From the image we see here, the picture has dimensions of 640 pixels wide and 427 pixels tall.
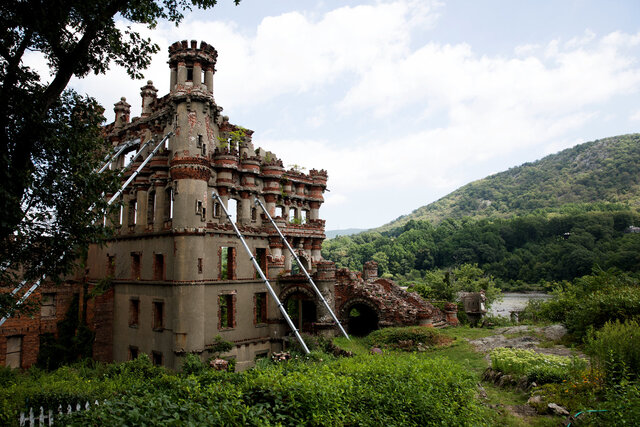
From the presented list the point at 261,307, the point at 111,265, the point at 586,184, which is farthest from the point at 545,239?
the point at 111,265

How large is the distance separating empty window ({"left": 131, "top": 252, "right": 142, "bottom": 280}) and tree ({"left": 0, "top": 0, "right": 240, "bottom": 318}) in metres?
16.2

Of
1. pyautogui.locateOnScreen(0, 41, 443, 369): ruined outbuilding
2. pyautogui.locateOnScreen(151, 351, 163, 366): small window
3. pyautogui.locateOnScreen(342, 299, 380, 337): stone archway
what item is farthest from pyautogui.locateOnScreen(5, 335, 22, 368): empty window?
pyautogui.locateOnScreen(342, 299, 380, 337): stone archway

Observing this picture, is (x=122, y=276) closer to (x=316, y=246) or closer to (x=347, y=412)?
(x=316, y=246)

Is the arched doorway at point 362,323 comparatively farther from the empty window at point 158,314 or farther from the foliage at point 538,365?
the foliage at point 538,365

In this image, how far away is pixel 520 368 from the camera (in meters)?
14.9

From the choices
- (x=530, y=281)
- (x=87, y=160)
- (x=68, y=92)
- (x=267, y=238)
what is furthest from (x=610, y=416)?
(x=530, y=281)

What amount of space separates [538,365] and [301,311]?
1693cm

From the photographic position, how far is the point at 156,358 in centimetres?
2395

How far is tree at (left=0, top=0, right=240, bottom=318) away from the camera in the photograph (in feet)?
28.9

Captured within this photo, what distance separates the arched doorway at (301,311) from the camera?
2809 cm

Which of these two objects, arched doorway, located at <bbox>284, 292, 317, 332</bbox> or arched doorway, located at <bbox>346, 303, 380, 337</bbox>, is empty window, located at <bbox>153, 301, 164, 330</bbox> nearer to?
arched doorway, located at <bbox>284, 292, 317, 332</bbox>

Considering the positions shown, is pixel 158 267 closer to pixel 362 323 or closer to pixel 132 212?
pixel 132 212

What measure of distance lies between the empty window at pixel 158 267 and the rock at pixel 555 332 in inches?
896

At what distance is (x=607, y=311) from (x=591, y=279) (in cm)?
825
